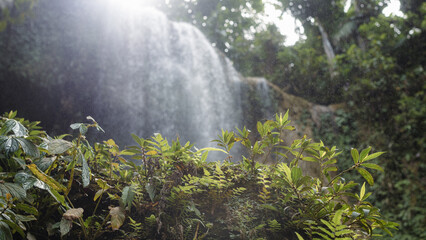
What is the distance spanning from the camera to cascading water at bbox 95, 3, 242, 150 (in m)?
5.61

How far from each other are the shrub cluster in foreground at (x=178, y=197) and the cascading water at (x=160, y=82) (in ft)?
14.8

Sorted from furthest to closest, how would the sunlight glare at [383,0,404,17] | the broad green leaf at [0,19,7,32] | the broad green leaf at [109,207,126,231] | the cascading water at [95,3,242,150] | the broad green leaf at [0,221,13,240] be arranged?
the sunlight glare at [383,0,404,17]
the cascading water at [95,3,242,150]
the broad green leaf at [0,19,7,32]
the broad green leaf at [109,207,126,231]
the broad green leaf at [0,221,13,240]

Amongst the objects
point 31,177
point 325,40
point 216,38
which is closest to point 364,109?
point 325,40

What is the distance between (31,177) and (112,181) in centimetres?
25

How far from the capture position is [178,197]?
0.72 meters

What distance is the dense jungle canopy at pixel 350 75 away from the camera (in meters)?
4.91

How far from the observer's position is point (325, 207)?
2.26ft

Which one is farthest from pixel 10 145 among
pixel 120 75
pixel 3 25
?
pixel 3 25

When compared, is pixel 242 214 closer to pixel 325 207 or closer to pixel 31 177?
pixel 325 207

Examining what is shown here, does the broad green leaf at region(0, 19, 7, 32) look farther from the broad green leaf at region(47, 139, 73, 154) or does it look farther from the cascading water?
the broad green leaf at region(47, 139, 73, 154)

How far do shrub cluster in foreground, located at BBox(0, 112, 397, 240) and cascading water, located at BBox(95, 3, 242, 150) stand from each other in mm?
4510

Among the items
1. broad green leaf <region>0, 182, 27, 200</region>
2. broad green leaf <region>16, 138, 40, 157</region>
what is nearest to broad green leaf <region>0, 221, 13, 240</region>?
broad green leaf <region>0, 182, 27, 200</region>

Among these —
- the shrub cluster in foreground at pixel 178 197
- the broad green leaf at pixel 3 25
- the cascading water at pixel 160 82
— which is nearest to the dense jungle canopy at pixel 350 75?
the broad green leaf at pixel 3 25

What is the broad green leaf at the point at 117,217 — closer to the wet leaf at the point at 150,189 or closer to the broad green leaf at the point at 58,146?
the wet leaf at the point at 150,189
